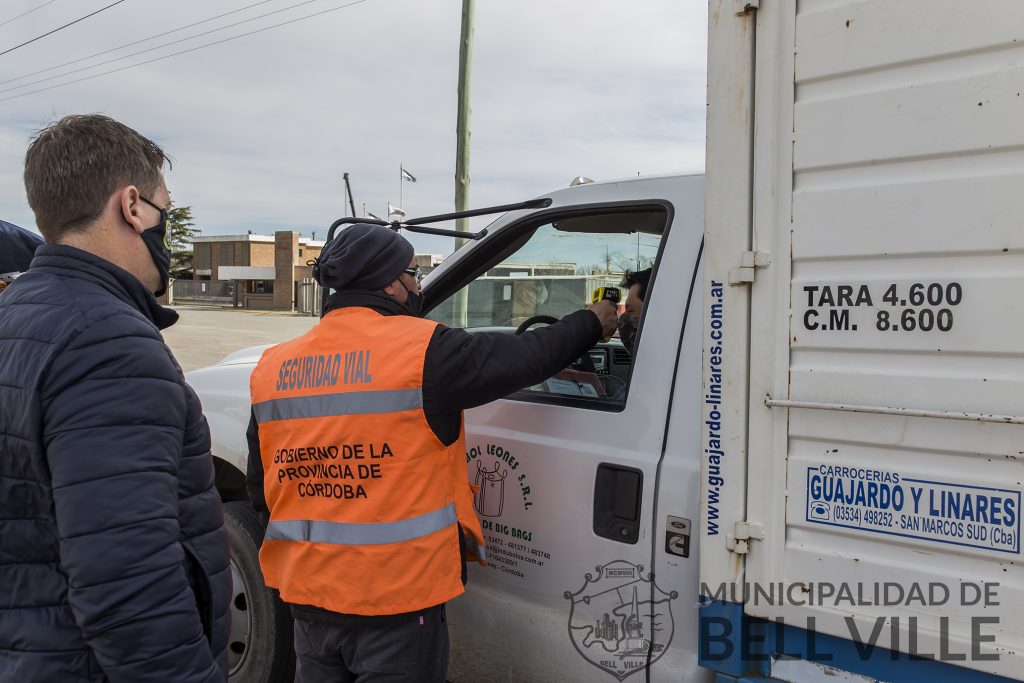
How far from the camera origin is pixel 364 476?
80.0 inches

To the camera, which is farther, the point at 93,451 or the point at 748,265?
the point at 748,265

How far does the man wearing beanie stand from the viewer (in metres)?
2.02

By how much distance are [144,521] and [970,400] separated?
5.22 feet

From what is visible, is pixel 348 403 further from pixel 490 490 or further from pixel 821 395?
pixel 821 395

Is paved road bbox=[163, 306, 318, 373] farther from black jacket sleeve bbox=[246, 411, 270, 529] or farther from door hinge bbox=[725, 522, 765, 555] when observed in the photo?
door hinge bbox=[725, 522, 765, 555]

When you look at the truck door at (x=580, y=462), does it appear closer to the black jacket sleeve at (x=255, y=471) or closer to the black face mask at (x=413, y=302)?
the black face mask at (x=413, y=302)

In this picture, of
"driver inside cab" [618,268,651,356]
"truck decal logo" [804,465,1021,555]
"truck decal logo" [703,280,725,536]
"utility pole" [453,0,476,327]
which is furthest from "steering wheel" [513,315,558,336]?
"utility pole" [453,0,476,327]

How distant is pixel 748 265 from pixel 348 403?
1.11m

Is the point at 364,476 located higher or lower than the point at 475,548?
higher

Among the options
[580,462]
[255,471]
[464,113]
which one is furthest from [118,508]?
[464,113]

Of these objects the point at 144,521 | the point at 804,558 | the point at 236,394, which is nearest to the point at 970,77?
the point at 804,558

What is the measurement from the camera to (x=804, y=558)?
171 cm

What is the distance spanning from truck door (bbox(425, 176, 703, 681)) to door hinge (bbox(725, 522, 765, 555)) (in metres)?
0.26

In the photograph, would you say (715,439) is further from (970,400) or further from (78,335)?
(78,335)
